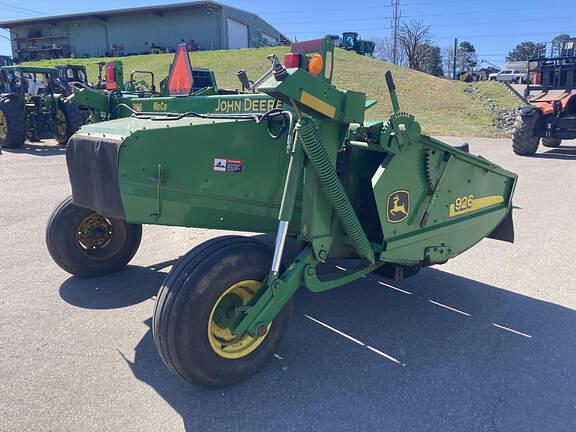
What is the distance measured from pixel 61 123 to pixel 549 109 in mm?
13128

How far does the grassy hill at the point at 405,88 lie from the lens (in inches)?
883

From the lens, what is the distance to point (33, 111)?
1407 centimetres

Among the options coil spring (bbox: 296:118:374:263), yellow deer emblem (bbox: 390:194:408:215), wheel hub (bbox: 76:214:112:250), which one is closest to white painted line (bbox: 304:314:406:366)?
coil spring (bbox: 296:118:374:263)

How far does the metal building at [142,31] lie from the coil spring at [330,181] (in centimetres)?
5554

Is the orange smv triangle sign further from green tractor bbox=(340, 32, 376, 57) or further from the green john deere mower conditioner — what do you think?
green tractor bbox=(340, 32, 376, 57)

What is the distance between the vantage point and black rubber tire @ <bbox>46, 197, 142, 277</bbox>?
4.29 metres

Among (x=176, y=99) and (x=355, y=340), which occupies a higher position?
(x=176, y=99)

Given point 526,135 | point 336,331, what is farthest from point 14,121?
point 526,135

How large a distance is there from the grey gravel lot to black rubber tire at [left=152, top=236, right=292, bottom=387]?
0.17 metres

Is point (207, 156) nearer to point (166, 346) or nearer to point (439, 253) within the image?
point (166, 346)

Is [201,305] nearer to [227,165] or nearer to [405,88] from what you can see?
[227,165]

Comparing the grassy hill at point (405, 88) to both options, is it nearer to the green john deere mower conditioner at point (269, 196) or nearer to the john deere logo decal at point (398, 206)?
the green john deere mower conditioner at point (269, 196)

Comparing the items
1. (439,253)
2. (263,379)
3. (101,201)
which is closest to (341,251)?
(439,253)

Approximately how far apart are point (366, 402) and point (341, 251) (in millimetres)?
1140
